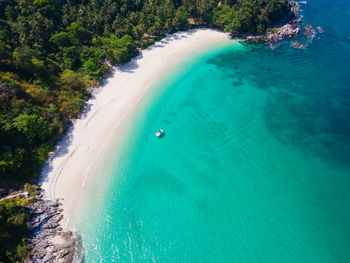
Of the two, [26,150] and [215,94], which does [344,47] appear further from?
[26,150]

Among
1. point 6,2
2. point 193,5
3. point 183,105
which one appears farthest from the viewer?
point 193,5

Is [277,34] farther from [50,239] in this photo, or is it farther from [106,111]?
[50,239]

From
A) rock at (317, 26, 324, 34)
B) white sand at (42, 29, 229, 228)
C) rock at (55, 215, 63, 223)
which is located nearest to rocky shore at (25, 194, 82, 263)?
rock at (55, 215, 63, 223)

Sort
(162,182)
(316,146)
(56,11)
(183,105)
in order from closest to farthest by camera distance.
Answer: (162,182)
(316,146)
(183,105)
(56,11)

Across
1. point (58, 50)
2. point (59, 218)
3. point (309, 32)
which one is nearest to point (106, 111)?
point (59, 218)

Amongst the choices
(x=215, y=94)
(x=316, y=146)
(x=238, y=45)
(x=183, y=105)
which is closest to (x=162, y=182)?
(x=183, y=105)

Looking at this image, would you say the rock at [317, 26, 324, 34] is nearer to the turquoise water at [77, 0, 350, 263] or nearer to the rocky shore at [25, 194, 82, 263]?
the turquoise water at [77, 0, 350, 263]

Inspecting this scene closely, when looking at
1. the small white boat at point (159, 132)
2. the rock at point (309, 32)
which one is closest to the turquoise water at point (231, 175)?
the small white boat at point (159, 132)
